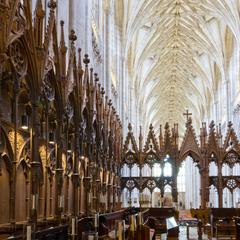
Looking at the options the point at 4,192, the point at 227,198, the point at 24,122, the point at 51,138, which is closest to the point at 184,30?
the point at 227,198

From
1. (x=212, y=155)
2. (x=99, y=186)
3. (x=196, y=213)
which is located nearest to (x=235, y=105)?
(x=212, y=155)

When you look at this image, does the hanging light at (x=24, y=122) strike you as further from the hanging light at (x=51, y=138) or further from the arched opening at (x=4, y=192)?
the hanging light at (x=51, y=138)

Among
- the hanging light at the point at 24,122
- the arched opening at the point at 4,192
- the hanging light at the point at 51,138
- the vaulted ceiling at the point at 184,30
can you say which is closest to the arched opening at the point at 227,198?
the vaulted ceiling at the point at 184,30

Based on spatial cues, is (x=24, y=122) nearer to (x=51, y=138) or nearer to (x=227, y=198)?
(x=51, y=138)

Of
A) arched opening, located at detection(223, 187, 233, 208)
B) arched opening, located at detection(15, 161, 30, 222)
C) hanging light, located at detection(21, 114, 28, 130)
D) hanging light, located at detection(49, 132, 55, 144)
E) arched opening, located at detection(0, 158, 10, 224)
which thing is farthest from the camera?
arched opening, located at detection(223, 187, 233, 208)

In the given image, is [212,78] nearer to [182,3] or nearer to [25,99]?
[182,3]

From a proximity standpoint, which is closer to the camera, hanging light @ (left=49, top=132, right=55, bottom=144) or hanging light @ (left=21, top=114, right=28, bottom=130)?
hanging light @ (left=21, top=114, right=28, bottom=130)

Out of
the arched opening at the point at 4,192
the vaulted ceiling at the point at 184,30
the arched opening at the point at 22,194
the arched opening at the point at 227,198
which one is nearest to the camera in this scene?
the arched opening at the point at 4,192

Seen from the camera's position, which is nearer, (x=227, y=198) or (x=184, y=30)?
(x=227, y=198)

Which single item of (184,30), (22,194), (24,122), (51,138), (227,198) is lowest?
(227,198)

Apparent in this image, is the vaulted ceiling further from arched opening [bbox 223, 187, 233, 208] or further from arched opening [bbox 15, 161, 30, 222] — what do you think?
arched opening [bbox 15, 161, 30, 222]

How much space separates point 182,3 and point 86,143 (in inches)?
1065

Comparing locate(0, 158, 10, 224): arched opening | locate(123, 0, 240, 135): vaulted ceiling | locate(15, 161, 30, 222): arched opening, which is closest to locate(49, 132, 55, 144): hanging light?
locate(15, 161, 30, 222): arched opening

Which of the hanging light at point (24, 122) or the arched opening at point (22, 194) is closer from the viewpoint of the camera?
Result: the hanging light at point (24, 122)
